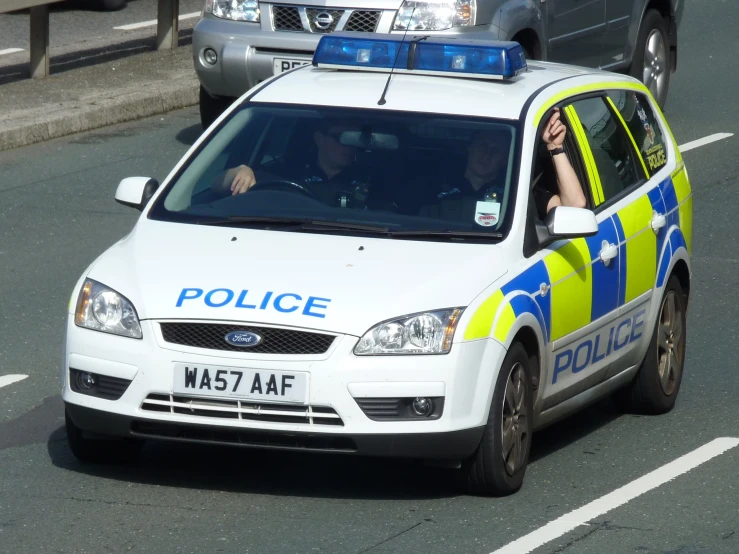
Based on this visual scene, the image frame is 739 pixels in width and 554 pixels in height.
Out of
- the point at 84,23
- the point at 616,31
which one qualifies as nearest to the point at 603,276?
the point at 616,31

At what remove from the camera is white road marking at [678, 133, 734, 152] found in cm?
1391

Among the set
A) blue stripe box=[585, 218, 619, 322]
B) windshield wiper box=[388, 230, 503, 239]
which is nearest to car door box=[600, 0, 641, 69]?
blue stripe box=[585, 218, 619, 322]

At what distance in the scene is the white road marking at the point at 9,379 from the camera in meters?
7.67

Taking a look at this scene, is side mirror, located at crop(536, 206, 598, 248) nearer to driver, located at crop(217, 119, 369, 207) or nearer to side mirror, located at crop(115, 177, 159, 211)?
driver, located at crop(217, 119, 369, 207)

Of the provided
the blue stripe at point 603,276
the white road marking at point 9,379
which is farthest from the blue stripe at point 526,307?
the white road marking at point 9,379

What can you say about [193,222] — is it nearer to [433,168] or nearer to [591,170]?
[433,168]

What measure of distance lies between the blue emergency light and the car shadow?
5.45ft

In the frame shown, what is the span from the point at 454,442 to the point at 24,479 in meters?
1.65

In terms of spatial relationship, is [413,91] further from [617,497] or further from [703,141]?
[703,141]

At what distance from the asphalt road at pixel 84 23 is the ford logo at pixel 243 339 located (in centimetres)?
1141

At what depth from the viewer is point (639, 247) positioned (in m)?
7.29

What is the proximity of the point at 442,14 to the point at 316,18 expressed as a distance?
0.93 meters

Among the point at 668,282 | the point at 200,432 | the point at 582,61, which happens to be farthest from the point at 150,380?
the point at 582,61

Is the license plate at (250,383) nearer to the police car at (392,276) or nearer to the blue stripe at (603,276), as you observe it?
the police car at (392,276)
